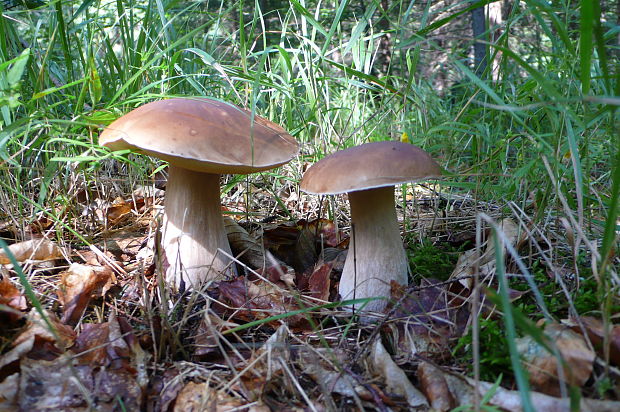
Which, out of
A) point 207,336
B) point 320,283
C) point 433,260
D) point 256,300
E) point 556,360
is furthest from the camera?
point 433,260

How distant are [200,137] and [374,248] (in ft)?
2.94

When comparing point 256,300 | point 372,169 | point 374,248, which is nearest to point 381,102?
point 374,248

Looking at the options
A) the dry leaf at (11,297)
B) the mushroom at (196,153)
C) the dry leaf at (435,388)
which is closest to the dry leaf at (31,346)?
the dry leaf at (11,297)

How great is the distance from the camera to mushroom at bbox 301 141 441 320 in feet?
4.92

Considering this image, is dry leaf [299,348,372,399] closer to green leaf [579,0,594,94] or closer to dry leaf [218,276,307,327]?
dry leaf [218,276,307,327]

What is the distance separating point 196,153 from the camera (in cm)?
162

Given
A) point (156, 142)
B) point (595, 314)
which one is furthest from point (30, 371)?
point (595, 314)

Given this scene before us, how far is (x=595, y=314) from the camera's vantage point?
1348mm

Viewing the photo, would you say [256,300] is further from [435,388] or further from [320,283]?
[435,388]

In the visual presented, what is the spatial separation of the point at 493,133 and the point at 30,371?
8.44ft

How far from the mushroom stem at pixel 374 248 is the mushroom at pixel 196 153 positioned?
44 centimetres

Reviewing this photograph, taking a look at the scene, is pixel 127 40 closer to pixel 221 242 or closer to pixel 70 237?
pixel 70 237

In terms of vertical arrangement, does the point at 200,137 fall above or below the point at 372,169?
above

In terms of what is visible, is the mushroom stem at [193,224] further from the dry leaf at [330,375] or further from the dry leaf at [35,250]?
the dry leaf at [330,375]
